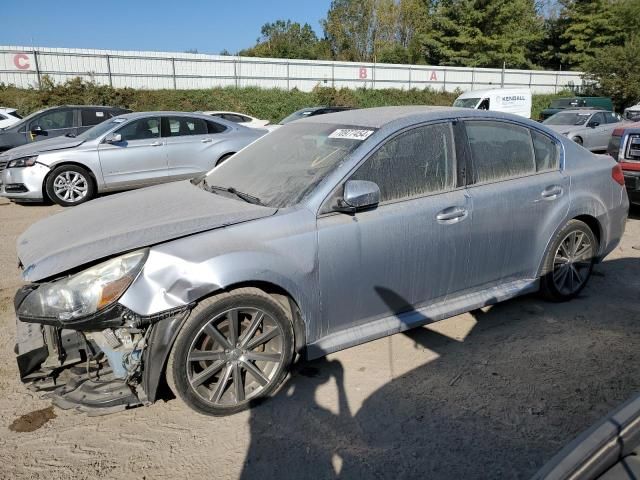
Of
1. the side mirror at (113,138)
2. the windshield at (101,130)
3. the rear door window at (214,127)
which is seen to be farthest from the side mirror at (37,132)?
the rear door window at (214,127)

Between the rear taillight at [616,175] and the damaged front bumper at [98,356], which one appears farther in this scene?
the rear taillight at [616,175]

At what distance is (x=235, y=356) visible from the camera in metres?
2.91

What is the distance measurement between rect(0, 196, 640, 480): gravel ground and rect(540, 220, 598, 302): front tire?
0.40 m

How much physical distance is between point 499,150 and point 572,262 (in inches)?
50.2

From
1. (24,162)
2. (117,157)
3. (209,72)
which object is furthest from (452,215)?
(209,72)

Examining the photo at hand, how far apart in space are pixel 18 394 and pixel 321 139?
2.54m

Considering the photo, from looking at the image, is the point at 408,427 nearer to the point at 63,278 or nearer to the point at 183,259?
the point at 183,259

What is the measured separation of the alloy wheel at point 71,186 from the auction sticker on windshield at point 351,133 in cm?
640

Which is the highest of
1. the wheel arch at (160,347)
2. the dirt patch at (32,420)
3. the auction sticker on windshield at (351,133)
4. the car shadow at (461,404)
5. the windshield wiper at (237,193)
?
the auction sticker on windshield at (351,133)

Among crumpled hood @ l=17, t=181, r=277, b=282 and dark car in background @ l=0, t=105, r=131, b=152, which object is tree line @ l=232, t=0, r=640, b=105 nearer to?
dark car in background @ l=0, t=105, r=131, b=152

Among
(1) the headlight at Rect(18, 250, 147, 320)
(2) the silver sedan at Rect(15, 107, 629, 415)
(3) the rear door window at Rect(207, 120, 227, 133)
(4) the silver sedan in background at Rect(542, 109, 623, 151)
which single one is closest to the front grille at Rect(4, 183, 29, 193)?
(3) the rear door window at Rect(207, 120, 227, 133)

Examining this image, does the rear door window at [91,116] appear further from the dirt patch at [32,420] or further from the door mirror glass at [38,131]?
the dirt patch at [32,420]

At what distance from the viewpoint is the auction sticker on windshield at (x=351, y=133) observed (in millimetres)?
3391

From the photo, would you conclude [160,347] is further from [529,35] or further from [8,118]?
[529,35]
